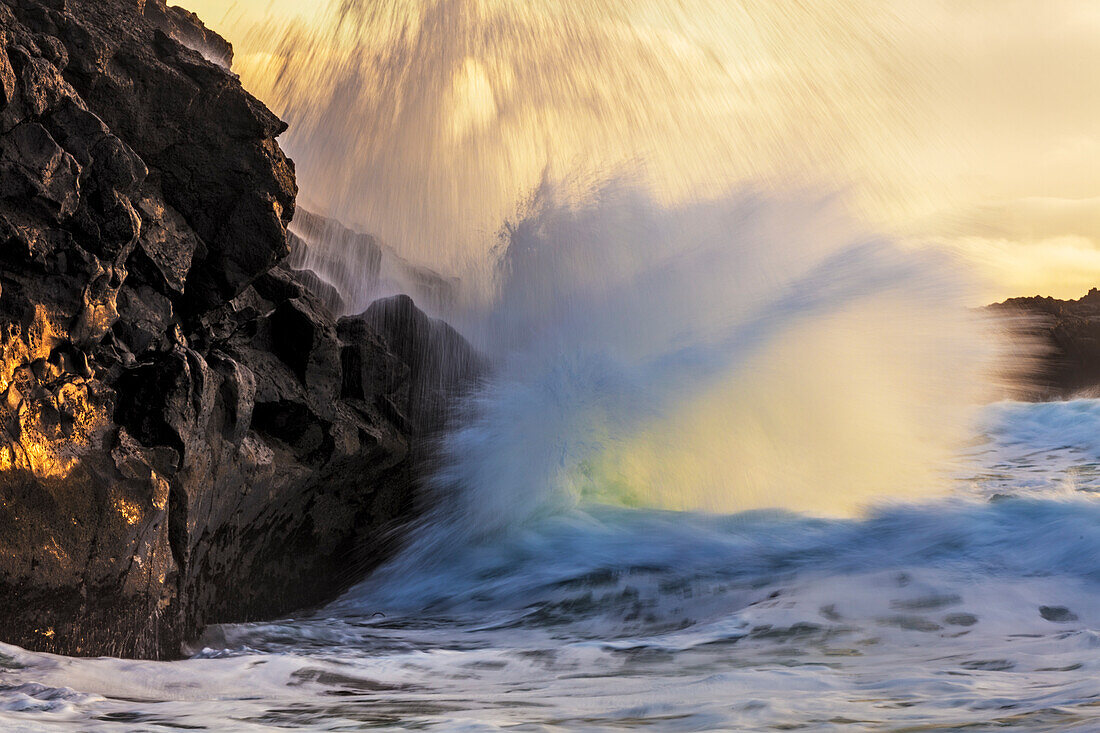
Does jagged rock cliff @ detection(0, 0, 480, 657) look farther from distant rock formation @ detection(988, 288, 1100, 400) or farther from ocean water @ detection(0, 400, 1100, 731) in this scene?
distant rock formation @ detection(988, 288, 1100, 400)

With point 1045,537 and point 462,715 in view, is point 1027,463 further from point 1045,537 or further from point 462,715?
point 462,715

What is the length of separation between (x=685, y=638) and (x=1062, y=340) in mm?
22192

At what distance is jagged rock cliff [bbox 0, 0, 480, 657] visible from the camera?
16.8 ft

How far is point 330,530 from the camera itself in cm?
816

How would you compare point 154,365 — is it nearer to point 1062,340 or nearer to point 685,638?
point 685,638

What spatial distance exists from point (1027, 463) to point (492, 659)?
8.17 m

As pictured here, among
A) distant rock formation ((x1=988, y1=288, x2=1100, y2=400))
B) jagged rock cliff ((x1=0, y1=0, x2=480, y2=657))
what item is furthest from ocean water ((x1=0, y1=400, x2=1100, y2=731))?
distant rock formation ((x1=988, y1=288, x2=1100, y2=400))

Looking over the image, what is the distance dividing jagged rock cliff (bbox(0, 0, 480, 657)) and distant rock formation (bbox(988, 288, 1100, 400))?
721 inches

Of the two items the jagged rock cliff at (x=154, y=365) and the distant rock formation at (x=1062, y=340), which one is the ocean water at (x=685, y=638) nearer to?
the jagged rock cliff at (x=154, y=365)

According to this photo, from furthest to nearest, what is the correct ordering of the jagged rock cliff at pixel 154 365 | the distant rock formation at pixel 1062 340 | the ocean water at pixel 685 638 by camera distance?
the distant rock formation at pixel 1062 340, the jagged rock cliff at pixel 154 365, the ocean water at pixel 685 638

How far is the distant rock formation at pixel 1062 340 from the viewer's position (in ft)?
70.9

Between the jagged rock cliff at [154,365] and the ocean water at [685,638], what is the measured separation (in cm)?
45

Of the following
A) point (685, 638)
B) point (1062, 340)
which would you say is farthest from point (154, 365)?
point (1062, 340)

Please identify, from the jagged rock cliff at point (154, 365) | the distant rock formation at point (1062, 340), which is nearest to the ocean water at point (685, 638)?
the jagged rock cliff at point (154, 365)
